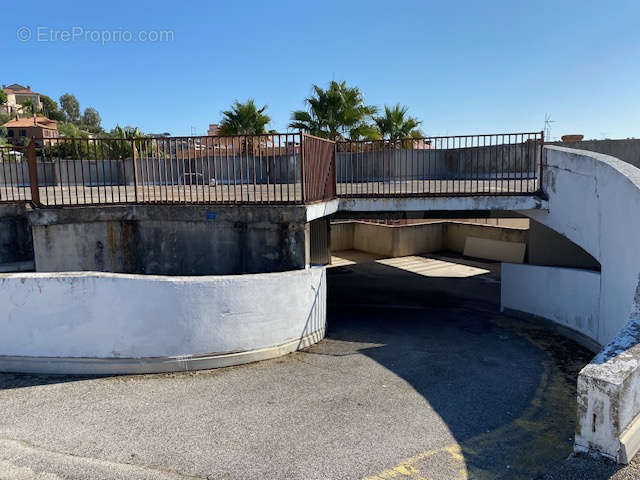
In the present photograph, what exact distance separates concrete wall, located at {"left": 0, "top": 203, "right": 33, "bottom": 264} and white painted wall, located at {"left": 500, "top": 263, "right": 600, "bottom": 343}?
445 inches

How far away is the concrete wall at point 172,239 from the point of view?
30.3 ft

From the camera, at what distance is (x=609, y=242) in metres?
8.43

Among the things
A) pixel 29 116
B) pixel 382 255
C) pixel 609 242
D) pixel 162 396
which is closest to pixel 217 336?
pixel 162 396

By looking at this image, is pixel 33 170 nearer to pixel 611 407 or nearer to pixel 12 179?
pixel 12 179

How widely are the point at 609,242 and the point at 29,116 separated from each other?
104 m

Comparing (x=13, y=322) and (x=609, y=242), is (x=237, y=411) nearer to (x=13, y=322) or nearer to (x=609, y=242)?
(x=13, y=322)

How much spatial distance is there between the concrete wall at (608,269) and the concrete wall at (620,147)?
436 cm

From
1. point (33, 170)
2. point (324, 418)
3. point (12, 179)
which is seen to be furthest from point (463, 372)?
point (12, 179)

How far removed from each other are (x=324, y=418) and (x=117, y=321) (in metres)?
3.41

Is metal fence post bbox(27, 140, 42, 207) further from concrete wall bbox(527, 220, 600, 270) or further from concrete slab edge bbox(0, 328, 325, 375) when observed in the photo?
concrete wall bbox(527, 220, 600, 270)

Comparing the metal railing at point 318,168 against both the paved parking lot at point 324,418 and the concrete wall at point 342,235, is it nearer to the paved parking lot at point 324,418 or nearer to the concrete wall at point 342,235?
the paved parking lot at point 324,418

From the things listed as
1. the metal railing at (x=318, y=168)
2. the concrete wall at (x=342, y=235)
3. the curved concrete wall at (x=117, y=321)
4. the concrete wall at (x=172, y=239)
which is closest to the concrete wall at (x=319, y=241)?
the concrete wall at (x=342, y=235)

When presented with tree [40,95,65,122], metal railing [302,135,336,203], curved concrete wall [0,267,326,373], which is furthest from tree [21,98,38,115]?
curved concrete wall [0,267,326,373]

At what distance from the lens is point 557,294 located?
10.7 m
